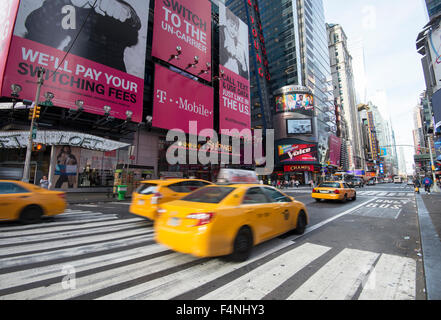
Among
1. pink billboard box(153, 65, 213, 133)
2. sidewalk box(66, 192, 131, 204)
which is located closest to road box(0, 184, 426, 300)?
sidewalk box(66, 192, 131, 204)

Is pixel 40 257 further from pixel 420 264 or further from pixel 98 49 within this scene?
pixel 98 49

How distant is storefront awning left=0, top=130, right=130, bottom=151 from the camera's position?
14656mm

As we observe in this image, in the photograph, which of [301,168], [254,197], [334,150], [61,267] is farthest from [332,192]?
[334,150]

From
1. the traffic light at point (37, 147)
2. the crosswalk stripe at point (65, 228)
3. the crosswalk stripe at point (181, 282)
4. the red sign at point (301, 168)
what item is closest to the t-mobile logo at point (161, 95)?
the traffic light at point (37, 147)

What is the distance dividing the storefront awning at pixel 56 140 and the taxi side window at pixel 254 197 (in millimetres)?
17691

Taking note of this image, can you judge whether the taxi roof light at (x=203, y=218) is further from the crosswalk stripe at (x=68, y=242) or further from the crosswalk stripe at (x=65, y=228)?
the crosswalk stripe at (x=65, y=228)

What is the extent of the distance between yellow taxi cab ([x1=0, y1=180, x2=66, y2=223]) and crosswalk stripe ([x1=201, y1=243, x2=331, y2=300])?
7090 mm

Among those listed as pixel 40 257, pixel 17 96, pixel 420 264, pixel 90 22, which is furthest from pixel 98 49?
pixel 420 264

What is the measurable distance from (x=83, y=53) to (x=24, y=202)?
17.3m

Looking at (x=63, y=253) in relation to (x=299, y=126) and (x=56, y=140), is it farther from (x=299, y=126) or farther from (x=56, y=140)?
(x=299, y=126)

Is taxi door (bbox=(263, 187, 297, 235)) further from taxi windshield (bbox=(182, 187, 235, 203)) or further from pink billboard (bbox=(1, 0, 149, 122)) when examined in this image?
pink billboard (bbox=(1, 0, 149, 122))
